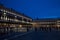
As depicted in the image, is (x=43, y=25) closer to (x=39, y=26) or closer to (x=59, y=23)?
(x=39, y=26)

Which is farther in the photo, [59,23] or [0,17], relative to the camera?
[59,23]

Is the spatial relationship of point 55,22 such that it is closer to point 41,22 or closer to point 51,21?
point 51,21

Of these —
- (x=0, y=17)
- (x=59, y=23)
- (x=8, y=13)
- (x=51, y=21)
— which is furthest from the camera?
(x=51, y=21)

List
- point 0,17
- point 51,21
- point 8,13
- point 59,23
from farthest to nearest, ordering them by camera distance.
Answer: point 51,21
point 59,23
point 8,13
point 0,17

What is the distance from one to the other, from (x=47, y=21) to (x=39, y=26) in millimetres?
7726

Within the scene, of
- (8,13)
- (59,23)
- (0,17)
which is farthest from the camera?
(59,23)

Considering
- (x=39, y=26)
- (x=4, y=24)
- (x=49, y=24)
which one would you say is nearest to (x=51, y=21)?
(x=49, y=24)

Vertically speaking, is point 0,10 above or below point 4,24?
above

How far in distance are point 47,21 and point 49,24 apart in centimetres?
341

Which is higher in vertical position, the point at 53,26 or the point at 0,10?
the point at 0,10

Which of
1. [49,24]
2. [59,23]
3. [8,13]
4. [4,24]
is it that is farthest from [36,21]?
[4,24]

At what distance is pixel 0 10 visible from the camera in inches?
1896

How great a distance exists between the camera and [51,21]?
103 m

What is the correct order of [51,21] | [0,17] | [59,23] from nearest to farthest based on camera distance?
[0,17]
[59,23]
[51,21]
